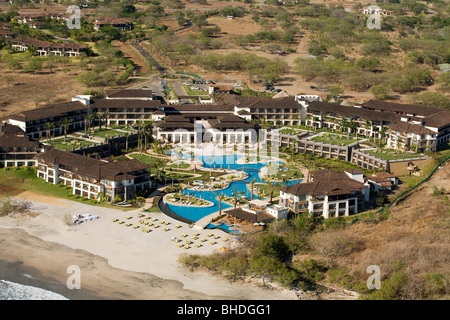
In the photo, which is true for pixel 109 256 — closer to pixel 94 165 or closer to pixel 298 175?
pixel 94 165

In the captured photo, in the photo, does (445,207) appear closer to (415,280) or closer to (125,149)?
(415,280)

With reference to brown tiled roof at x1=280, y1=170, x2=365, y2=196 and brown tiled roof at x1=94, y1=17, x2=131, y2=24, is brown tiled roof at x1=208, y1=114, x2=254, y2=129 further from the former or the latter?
brown tiled roof at x1=94, y1=17, x2=131, y2=24

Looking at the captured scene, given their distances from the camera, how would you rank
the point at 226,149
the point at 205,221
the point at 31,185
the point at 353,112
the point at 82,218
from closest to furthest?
the point at 82,218, the point at 205,221, the point at 31,185, the point at 226,149, the point at 353,112

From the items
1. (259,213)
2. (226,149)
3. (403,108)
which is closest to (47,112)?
(226,149)

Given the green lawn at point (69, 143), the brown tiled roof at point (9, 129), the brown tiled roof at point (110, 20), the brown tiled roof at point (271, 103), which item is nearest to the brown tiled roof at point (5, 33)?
the brown tiled roof at point (110, 20)

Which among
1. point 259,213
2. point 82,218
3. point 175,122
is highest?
point 175,122

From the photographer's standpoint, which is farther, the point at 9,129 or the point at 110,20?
the point at 110,20

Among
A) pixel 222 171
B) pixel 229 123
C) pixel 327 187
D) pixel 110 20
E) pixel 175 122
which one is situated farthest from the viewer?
pixel 110 20
